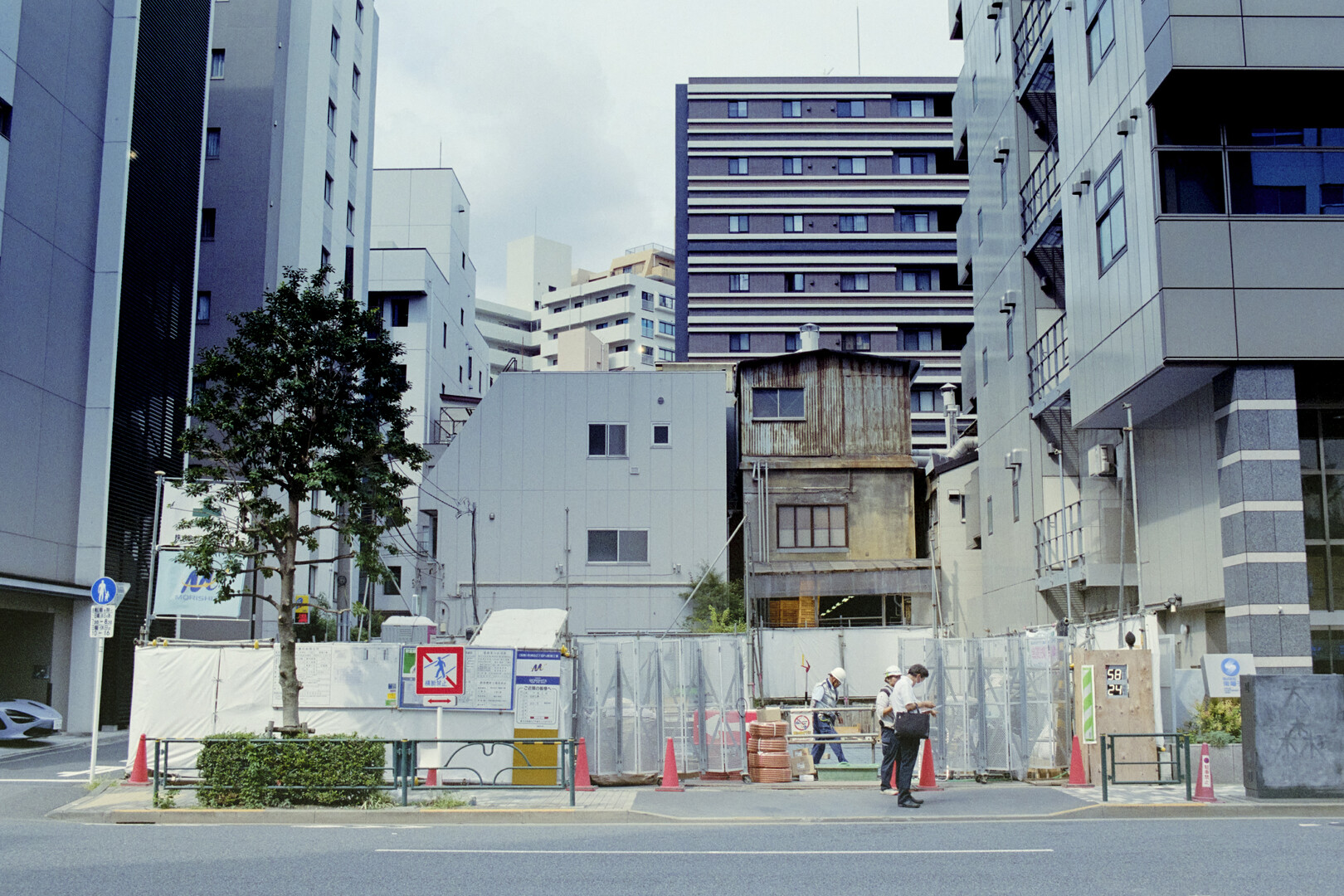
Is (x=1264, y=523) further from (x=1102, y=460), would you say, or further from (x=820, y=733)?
(x=820, y=733)

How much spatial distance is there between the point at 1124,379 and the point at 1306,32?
20.8 ft

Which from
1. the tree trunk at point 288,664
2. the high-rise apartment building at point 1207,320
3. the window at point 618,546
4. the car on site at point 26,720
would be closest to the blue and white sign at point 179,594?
the car on site at point 26,720

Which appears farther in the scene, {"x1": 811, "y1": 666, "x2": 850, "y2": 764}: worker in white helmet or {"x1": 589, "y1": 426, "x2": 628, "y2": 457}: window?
{"x1": 589, "y1": 426, "x2": 628, "y2": 457}: window

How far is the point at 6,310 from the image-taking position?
3053cm

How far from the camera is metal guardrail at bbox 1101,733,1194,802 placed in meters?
16.0

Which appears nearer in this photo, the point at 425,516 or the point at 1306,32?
the point at 1306,32

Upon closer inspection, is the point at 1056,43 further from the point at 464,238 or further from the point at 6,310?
the point at 464,238

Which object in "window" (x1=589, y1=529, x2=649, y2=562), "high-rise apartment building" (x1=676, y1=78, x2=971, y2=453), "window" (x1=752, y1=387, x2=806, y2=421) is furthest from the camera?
"high-rise apartment building" (x1=676, y1=78, x2=971, y2=453)

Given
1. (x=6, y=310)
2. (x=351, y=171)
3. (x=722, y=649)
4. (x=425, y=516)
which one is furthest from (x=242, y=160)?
(x=722, y=649)

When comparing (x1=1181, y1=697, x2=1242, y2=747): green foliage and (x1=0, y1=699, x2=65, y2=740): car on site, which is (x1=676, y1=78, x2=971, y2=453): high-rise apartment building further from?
(x1=1181, y1=697, x2=1242, y2=747): green foliage

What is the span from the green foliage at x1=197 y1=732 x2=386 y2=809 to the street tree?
11.4 feet

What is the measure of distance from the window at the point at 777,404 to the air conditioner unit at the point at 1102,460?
1802cm

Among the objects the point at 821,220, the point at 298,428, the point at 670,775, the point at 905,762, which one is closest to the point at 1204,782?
the point at 905,762

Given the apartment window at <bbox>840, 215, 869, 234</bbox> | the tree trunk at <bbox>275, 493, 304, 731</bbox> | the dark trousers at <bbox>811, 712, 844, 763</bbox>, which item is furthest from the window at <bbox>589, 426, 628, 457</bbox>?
the apartment window at <bbox>840, 215, 869, 234</bbox>
